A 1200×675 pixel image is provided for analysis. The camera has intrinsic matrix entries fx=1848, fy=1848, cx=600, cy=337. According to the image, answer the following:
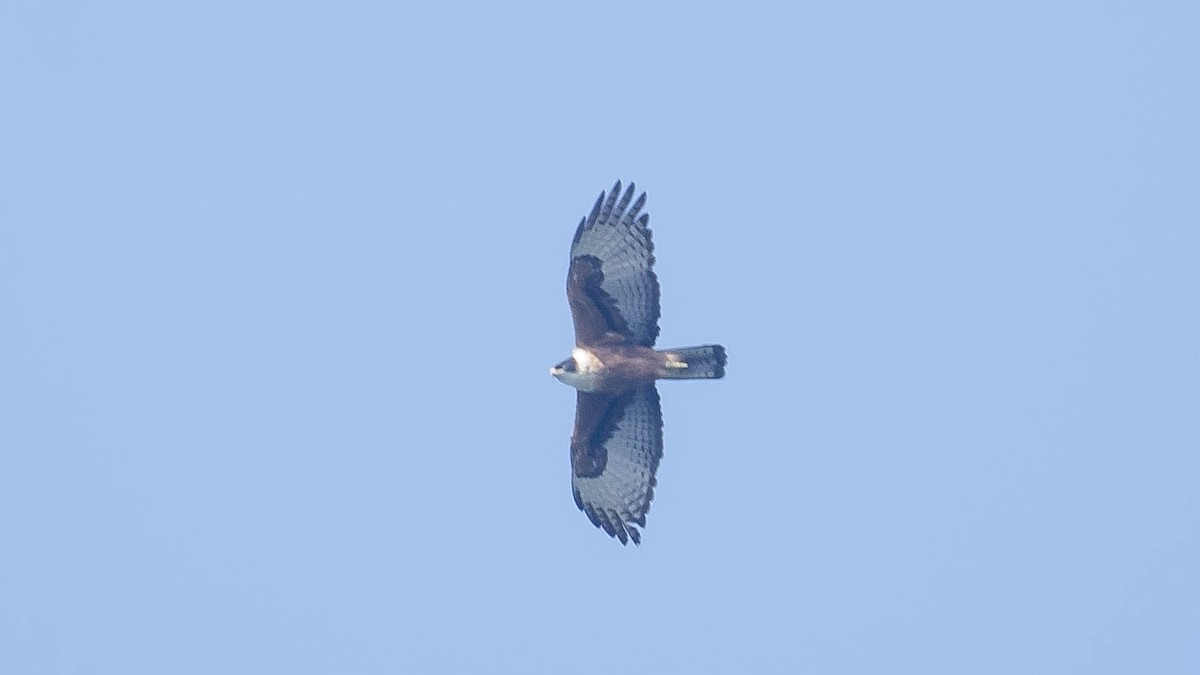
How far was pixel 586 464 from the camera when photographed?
17.0 meters

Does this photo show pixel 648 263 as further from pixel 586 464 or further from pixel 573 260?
pixel 586 464

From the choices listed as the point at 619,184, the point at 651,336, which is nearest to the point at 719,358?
the point at 651,336

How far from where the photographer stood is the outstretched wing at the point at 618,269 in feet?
52.6

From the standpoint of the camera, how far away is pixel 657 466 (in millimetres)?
16797

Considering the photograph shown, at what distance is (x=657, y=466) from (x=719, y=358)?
1416 mm

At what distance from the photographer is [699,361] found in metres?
15.9

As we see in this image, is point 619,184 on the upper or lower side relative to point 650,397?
upper

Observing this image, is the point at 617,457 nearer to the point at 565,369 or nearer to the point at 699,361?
the point at 565,369

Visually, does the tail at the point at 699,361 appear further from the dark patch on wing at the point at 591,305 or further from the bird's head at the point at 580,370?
the bird's head at the point at 580,370

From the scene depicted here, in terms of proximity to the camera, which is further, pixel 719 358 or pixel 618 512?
pixel 618 512

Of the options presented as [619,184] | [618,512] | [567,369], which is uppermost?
[619,184]

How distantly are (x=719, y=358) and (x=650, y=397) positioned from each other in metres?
0.98

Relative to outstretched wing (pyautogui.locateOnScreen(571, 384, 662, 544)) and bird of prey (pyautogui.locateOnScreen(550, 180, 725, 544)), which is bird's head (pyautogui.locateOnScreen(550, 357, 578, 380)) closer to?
bird of prey (pyautogui.locateOnScreen(550, 180, 725, 544))

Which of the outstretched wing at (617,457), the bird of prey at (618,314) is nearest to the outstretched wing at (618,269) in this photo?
the bird of prey at (618,314)
